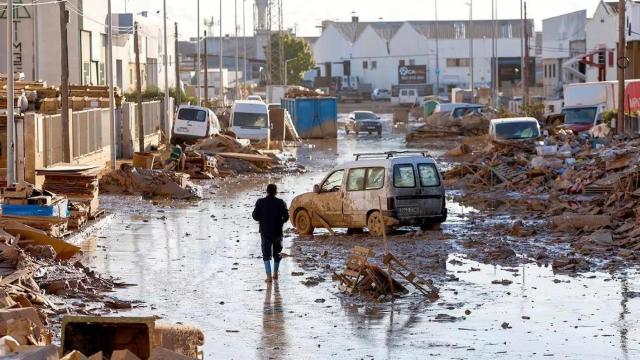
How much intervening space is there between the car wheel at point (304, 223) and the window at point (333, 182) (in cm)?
64

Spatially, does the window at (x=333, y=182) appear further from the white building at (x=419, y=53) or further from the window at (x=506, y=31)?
the window at (x=506, y=31)

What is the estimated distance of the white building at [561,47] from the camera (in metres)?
100

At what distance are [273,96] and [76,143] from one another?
2404 inches

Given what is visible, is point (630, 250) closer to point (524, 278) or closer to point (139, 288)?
point (524, 278)

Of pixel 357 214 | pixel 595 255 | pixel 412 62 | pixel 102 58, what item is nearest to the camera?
pixel 595 255

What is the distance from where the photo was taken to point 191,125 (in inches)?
2260

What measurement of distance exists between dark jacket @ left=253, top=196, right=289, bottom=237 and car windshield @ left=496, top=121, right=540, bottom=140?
29.9 metres

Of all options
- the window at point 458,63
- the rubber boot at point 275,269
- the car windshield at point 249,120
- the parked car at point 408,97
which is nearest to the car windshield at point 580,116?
the car windshield at point 249,120

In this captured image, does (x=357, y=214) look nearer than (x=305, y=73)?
Yes

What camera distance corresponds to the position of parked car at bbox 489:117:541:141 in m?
50.0

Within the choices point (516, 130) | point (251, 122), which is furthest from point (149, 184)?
point (251, 122)

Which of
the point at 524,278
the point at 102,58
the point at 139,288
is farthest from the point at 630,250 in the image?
the point at 102,58

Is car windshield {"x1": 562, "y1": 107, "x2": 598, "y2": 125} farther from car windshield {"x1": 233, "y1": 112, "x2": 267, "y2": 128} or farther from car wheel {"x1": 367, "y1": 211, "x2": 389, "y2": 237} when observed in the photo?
car wheel {"x1": 367, "y1": 211, "x2": 389, "y2": 237}

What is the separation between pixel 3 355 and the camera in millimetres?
11852
